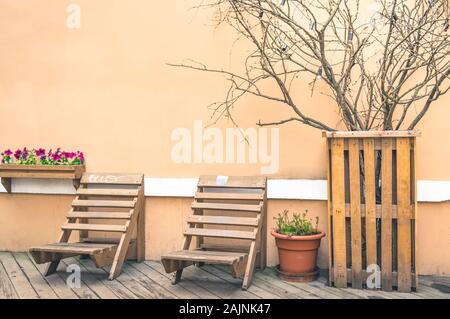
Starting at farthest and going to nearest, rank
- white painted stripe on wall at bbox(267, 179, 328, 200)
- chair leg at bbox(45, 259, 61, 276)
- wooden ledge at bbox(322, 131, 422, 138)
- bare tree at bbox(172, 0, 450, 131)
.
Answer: white painted stripe on wall at bbox(267, 179, 328, 200), chair leg at bbox(45, 259, 61, 276), bare tree at bbox(172, 0, 450, 131), wooden ledge at bbox(322, 131, 422, 138)

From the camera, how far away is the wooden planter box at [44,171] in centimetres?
523

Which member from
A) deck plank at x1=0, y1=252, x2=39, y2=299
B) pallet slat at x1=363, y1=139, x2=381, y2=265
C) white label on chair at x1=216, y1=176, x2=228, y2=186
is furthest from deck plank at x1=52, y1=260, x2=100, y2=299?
pallet slat at x1=363, y1=139, x2=381, y2=265

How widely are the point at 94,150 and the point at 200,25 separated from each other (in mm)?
1738

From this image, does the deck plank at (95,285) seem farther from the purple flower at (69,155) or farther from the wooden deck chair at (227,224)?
the purple flower at (69,155)

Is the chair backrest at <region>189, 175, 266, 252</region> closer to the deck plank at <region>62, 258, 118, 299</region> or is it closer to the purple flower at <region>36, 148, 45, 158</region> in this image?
the deck plank at <region>62, 258, 118, 299</region>

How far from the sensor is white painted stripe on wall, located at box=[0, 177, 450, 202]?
4.66 m

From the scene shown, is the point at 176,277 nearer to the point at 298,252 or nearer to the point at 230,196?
the point at 230,196

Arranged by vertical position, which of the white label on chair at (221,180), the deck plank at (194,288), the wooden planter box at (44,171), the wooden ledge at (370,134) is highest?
the wooden ledge at (370,134)

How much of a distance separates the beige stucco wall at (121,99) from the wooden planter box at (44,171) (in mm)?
235

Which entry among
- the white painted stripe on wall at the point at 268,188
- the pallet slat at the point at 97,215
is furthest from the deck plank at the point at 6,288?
the white painted stripe on wall at the point at 268,188

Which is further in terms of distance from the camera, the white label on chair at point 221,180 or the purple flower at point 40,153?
the purple flower at point 40,153

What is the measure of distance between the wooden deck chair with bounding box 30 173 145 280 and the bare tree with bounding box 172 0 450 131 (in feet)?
4.09
